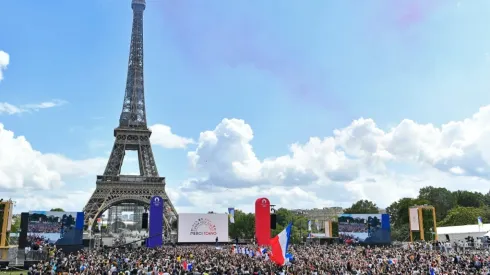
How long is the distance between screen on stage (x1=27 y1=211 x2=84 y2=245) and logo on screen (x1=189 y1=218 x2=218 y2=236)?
465 inches

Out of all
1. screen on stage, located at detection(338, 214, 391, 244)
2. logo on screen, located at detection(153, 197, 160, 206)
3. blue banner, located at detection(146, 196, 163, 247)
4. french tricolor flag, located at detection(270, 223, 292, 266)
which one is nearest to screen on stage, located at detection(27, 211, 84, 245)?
blue banner, located at detection(146, 196, 163, 247)

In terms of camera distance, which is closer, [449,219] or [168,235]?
[168,235]

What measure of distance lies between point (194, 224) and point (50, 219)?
14512mm

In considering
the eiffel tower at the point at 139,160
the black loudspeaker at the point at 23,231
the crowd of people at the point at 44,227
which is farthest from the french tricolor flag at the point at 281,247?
the eiffel tower at the point at 139,160

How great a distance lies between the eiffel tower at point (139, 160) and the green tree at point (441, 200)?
170 ft

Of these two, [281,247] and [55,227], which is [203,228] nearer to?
[55,227]

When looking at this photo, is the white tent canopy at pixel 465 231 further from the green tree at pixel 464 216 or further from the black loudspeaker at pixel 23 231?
the black loudspeaker at pixel 23 231

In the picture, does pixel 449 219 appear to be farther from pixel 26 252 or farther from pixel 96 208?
pixel 26 252

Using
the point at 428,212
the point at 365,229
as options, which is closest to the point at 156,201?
the point at 365,229

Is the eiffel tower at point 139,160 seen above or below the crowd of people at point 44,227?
above

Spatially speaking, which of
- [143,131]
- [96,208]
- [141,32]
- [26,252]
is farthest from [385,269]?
[141,32]

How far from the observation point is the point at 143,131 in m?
66.1

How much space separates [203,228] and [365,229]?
1827cm

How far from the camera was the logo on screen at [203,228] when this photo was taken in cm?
4459
